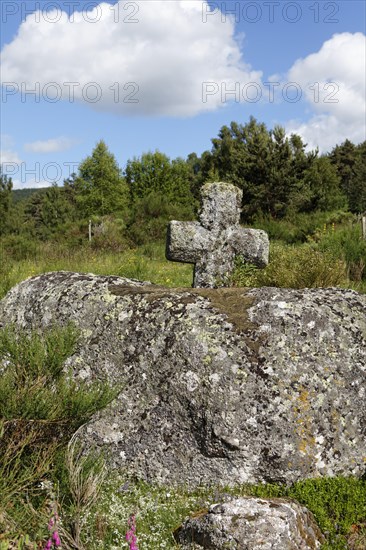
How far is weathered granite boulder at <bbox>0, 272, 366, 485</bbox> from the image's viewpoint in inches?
153

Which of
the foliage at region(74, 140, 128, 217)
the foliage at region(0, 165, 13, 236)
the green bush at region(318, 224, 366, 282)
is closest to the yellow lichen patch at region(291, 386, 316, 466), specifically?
the green bush at region(318, 224, 366, 282)

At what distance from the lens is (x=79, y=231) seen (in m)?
30.4

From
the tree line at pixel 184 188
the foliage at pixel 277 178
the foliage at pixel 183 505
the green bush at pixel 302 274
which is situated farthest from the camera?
the foliage at pixel 277 178

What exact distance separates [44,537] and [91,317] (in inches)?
71.4

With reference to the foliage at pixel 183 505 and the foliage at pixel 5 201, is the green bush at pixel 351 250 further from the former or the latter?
the foliage at pixel 5 201

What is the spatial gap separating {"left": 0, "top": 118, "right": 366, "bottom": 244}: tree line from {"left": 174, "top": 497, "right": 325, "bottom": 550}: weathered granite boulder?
22.1m

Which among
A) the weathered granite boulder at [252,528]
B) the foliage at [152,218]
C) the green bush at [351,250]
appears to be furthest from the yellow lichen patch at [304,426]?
the foliage at [152,218]

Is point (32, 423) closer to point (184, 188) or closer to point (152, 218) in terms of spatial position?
point (152, 218)

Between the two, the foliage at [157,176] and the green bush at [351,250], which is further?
the foliage at [157,176]

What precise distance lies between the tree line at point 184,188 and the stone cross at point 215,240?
19.2 metres

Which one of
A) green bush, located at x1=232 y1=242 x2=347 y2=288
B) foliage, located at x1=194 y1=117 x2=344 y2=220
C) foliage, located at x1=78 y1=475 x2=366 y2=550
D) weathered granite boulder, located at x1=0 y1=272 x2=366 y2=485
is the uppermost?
foliage, located at x1=194 y1=117 x2=344 y2=220

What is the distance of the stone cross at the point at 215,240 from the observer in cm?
596

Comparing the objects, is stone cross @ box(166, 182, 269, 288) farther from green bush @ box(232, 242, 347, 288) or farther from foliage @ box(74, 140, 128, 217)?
foliage @ box(74, 140, 128, 217)

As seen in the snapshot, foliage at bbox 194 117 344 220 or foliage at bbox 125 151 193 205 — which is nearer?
foliage at bbox 194 117 344 220
